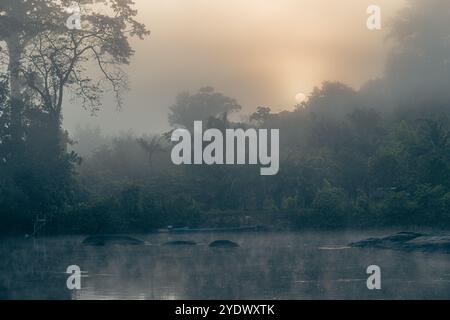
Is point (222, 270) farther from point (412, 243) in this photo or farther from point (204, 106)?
point (204, 106)

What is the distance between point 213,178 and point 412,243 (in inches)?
841

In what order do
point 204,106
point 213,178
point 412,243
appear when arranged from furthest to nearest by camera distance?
point 204,106, point 213,178, point 412,243

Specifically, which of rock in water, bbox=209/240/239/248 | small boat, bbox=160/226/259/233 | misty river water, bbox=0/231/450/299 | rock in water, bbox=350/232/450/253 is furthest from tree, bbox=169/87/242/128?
rock in water, bbox=350/232/450/253

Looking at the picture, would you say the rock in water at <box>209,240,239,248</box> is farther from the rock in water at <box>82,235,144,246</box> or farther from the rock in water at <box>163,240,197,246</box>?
the rock in water at <box>82,235,144,246</box>

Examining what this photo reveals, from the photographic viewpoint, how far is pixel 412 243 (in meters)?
38.9

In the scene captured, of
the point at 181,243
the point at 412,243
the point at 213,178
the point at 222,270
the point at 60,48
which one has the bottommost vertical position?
the point at 222,270

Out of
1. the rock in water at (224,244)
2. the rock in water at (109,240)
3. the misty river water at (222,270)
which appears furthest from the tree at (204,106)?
the rock in water at (224,244)

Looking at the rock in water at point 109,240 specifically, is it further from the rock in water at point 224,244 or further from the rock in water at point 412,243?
the rock in water at point 412,243

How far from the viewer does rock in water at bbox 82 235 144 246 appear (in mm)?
44219

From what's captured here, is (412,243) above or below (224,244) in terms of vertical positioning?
above

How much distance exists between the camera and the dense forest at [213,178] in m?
50.1

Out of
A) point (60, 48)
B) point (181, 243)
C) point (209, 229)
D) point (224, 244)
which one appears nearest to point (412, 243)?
point (224, 244)
